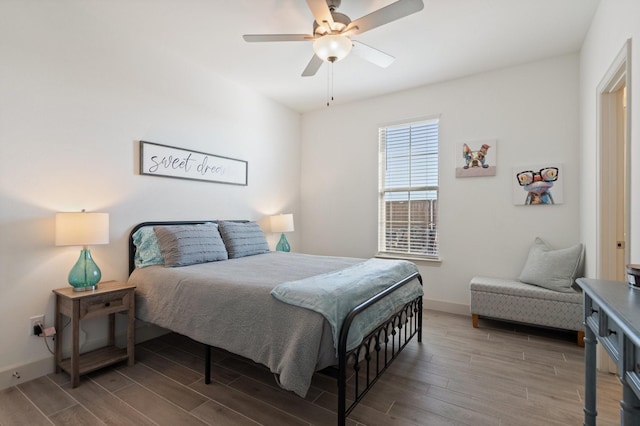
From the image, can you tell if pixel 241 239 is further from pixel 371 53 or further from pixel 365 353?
pixel 371 53

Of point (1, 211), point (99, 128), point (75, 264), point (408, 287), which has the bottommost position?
point (408, 287)

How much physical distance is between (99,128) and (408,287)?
293 centimetres

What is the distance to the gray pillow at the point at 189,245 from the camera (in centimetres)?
266

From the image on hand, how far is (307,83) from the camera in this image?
3.89 m

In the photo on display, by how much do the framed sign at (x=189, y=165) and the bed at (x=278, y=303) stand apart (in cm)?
53

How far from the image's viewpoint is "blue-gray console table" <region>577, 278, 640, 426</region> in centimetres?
96

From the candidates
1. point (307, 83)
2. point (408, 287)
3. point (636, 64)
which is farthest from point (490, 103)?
point (408, 287)

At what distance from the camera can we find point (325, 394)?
2.02 m

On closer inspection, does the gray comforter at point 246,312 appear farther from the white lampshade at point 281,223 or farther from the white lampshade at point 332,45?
the white lampshade at point 332,45

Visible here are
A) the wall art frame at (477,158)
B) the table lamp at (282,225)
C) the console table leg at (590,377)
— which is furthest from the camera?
the table lamp at (282,225)

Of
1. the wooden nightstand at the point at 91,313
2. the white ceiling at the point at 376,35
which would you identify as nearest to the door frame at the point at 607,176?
the white ceiling at the point at 376,35

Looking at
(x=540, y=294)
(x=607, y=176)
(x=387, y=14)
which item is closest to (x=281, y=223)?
(x=387, y=14)

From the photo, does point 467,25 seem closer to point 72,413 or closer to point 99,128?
point 99,128

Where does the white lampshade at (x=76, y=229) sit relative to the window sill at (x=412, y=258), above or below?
above
